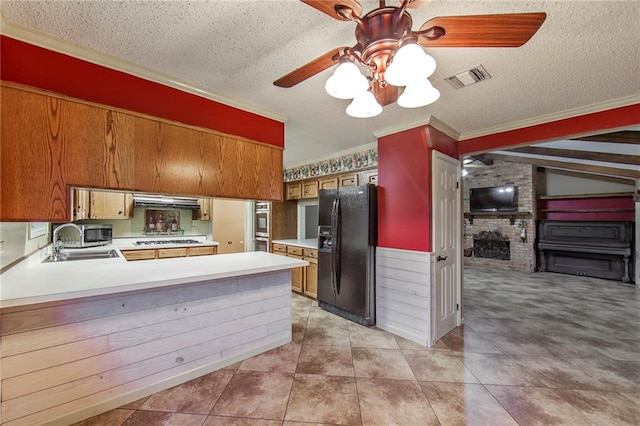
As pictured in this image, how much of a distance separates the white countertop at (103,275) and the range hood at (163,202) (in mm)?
1640

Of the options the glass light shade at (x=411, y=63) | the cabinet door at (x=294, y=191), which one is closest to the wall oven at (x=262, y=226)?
the cabinet door at (x=294, y=191)

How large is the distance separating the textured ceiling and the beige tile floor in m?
2.31

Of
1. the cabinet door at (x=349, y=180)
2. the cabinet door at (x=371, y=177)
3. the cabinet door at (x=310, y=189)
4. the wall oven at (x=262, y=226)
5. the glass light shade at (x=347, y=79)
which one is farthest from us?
the wall oven at (x=262, y=226)

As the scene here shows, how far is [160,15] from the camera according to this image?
4.46ft

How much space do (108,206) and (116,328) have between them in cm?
300

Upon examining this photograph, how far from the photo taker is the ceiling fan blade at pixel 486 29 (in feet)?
3.13

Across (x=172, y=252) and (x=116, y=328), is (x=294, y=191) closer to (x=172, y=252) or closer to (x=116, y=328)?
(x=172, y=252)

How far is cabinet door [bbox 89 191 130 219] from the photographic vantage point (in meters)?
3.90

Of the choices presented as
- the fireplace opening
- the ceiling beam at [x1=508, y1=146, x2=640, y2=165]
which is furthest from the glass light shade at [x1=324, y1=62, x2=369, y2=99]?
the fireplace opening

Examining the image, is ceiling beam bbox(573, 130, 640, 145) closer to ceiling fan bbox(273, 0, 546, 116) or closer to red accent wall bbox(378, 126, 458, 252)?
red accent wall bbox(378, 126, 458, 252)

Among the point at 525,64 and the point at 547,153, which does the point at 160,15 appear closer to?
the point at 525,64

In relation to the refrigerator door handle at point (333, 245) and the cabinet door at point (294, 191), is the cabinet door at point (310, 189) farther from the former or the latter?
the refrigerator door handle at point (333, 245)

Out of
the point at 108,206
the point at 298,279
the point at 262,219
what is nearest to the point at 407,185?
the point at 298,279

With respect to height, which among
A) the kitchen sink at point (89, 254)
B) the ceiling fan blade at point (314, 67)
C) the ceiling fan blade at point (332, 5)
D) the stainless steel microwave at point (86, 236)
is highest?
the ceiling fan blade at point (332, 5)
